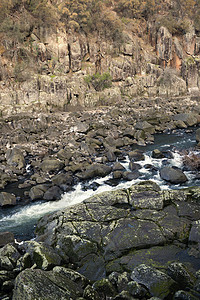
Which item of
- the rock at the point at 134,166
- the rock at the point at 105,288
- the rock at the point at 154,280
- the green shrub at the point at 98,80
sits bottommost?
the rock at the point at 134,166

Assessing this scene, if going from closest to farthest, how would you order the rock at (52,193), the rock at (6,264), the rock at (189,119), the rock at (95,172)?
the rock at (6,264), the rock at (52,193), the rock at (95,172), the rock at (189,119)

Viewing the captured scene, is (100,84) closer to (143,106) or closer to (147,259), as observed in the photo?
(143,106)

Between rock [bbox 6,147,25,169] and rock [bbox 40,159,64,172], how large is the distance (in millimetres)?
2044

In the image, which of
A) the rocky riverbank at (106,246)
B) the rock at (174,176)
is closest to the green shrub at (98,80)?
the rocky riverbank at (106,246)

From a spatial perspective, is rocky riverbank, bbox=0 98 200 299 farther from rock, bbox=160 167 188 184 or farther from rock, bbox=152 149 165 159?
rock, bbox=152 149 165 159

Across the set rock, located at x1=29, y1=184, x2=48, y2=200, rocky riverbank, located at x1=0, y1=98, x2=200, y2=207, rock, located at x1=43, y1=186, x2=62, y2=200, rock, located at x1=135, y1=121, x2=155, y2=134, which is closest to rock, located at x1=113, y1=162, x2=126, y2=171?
rocky riverbank, located at x1=0, y1=98, x2=200, y2=207

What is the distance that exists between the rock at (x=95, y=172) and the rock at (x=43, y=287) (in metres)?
10.9

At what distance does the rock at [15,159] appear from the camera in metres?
19.5

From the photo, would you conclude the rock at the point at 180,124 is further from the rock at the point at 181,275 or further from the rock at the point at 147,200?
the rock at the point at 181,275

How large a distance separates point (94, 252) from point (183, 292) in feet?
10.3

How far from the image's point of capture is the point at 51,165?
61.7ft

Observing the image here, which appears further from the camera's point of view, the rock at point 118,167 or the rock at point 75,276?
the rock at point 118,167

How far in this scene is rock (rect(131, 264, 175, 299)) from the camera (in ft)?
19.1

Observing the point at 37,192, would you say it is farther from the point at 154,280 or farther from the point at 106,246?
the point at 154,280
